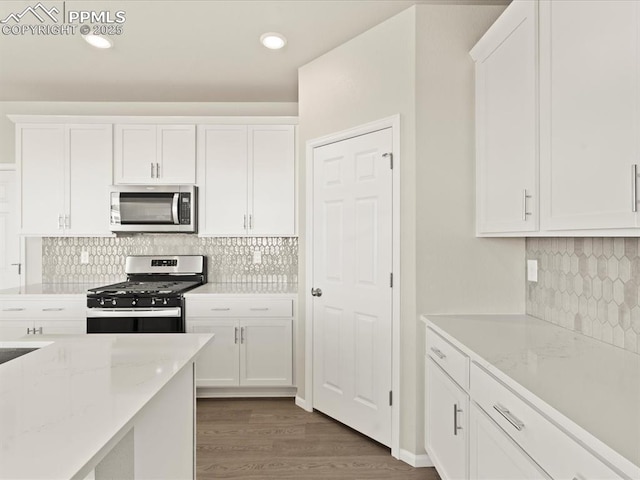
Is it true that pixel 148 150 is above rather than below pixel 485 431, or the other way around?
above

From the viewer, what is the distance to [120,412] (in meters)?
1.05

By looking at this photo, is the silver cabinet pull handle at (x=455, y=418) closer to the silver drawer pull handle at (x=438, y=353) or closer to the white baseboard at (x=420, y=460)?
the silver drawer pull handle at (x=438, y=353)

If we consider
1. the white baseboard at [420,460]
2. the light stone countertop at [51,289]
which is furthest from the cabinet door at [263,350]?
the light stone countertop at [51,289]

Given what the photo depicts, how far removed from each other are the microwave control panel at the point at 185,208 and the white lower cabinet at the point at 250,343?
0.80 metres

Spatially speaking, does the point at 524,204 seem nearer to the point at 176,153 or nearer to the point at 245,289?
the point at 245,289

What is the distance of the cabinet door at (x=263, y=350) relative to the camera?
3.64 m

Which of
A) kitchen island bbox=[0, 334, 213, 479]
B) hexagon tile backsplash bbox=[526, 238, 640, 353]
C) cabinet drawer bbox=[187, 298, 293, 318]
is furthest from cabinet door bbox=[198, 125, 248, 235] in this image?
hexagon tile backsplash bbox=[526, 238, 640, 353]

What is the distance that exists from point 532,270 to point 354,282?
1.13 metres

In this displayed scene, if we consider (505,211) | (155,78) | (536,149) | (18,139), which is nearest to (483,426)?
(505,211)

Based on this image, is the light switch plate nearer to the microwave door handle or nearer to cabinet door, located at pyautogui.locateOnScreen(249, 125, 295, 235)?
cabinet door, located at pyautogui.locateOnScreen(249, 125, 295, 235)

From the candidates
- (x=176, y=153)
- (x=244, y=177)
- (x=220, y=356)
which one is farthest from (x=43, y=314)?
(x=244, y=177)

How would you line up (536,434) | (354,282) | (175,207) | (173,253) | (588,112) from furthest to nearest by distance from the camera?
1. (173,253)
2. (175,207)
3. (354,282)
4. (588,112)
5. (536,434)

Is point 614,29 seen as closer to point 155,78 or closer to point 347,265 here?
point 347,265

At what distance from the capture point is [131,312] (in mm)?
3486
